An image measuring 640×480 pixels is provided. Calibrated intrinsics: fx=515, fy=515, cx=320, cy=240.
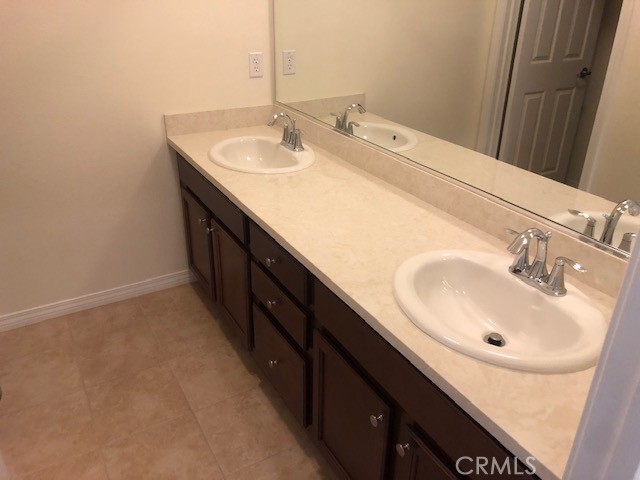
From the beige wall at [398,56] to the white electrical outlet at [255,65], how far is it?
0.30 ft

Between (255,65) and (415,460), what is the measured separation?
79.5 inches

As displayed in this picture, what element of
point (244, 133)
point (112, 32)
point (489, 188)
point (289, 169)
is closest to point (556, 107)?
point (489, 188)

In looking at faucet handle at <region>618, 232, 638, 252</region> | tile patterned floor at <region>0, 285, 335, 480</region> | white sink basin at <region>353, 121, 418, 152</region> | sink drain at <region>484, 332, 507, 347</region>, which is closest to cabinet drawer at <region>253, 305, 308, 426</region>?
tile patterned floor at <region>0, 285, 335, 480</region>

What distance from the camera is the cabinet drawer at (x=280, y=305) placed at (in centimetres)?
155

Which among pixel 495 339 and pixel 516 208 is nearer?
pixel 495 339

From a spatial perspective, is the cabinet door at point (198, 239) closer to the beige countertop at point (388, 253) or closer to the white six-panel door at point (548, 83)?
the beige countertop at point (388, 253)

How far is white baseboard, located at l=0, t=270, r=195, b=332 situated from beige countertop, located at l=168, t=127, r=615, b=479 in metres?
0.78

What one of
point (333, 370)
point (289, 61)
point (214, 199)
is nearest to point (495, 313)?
point (333, 370)

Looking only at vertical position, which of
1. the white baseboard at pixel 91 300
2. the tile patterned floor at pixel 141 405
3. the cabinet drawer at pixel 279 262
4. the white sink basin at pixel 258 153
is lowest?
the tile patterned floor at pixel 141 405

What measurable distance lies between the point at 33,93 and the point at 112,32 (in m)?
0.41

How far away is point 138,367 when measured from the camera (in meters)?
2.22

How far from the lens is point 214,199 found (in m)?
2.09

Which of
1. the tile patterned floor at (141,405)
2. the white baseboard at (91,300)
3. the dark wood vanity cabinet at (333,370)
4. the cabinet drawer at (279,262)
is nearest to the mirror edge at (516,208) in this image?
the dark wood vanity cabinet at (333,370)

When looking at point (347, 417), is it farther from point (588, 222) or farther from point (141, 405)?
point (141, 405)
